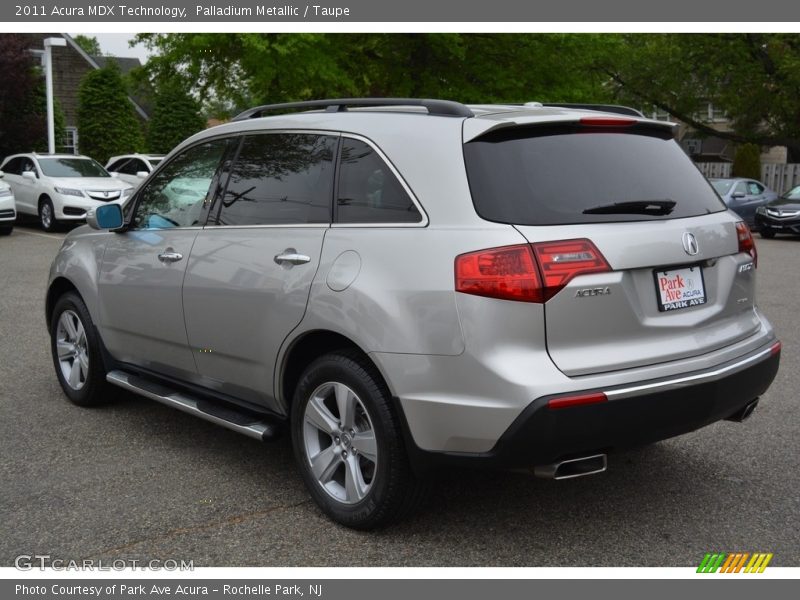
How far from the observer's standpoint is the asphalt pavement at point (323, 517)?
388cm

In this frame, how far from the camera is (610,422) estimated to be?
352 centimetres

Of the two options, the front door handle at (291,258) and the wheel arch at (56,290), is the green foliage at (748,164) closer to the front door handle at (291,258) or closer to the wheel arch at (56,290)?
the wheel arch at (56,290)

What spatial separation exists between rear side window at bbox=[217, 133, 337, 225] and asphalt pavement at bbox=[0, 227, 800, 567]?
133 cm

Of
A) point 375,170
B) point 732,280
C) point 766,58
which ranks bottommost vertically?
point 732,280

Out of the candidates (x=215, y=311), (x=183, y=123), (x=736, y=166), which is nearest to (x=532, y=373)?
(x=215, y=311)

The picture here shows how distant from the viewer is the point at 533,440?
346 cm

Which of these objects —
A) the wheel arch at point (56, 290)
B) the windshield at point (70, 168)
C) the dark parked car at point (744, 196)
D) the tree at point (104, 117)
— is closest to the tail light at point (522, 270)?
the wheel arch at point (56, 290)

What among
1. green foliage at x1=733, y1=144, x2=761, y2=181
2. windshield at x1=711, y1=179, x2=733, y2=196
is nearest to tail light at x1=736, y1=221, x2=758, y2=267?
windshield at x1=711, y1=179, x2=733, y2=196

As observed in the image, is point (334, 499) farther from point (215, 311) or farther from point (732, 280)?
point (732, 280)

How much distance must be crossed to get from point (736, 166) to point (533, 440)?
118 feet

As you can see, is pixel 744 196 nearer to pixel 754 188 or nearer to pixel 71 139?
pixel 754 188

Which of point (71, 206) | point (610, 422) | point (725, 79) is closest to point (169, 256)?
point (610, 422)

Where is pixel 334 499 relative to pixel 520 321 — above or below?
below

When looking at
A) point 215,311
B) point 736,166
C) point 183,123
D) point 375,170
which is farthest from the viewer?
point 183,123
